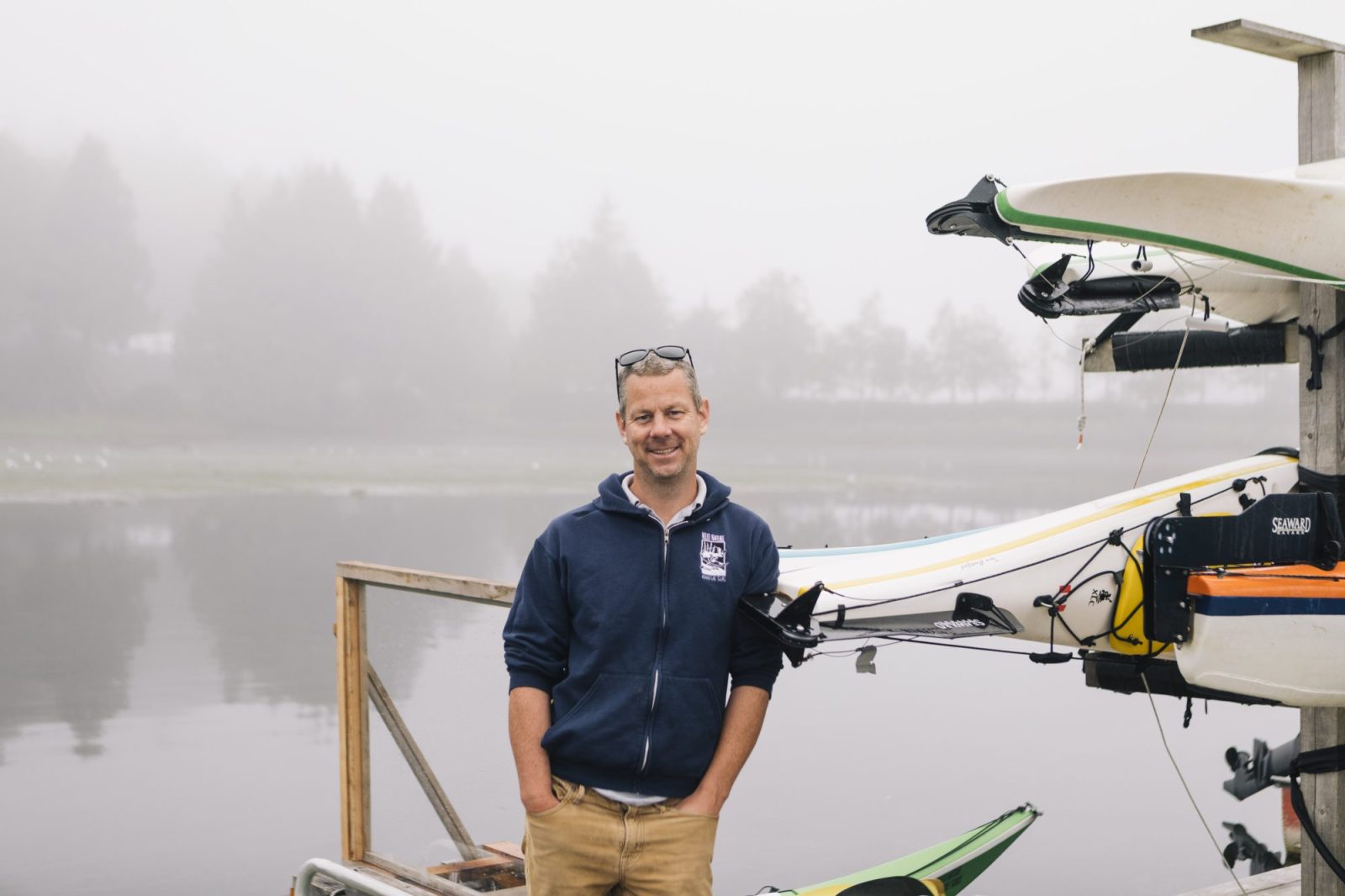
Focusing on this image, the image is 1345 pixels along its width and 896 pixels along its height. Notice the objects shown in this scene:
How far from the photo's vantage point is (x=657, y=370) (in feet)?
8.18

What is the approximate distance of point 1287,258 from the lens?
3.54 metres

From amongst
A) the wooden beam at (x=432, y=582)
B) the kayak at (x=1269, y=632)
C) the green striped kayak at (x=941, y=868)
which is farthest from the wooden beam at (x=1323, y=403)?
the wooden beam at (x=432, y=582)

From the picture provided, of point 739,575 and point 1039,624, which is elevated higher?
point 739,575

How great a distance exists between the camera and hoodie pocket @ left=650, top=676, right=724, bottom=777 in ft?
8.03

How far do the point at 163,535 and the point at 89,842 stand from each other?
20711 mm

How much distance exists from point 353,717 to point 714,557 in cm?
264

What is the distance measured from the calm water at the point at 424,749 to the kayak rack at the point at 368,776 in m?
0.05

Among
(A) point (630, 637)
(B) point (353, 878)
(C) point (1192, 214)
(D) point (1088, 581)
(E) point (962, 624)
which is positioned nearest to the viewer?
(A) point (630, 637)

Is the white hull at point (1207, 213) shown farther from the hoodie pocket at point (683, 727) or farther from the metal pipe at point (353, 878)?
the metal pipe at point (353, 878)

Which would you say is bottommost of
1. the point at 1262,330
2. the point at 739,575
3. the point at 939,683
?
the point at 939,683

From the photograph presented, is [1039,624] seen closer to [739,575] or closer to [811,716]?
[739,575]

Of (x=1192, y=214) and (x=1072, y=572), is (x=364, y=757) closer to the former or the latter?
(x=1072, y=572)

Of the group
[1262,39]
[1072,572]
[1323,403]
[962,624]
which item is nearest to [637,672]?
[962,624]

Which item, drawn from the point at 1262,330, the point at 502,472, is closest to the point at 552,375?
the point at 502,472
